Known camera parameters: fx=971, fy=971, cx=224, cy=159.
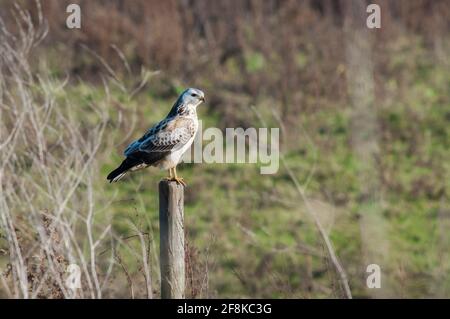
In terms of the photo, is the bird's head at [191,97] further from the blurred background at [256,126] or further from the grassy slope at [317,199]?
the grassy slope at [317,199]

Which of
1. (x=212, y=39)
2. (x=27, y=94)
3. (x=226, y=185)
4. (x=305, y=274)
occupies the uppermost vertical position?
(x=212, y=39)

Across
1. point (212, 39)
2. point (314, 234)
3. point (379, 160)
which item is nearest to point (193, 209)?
point (314, 234)

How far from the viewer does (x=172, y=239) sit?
4.76 m

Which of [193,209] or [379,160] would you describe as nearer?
[193,209]

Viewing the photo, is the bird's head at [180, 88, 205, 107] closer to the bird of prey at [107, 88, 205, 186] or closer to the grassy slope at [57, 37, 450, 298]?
the bird of prey at [107, 88, 205, 186]

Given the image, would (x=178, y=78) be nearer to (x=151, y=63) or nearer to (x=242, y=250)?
(x=151, y=63)

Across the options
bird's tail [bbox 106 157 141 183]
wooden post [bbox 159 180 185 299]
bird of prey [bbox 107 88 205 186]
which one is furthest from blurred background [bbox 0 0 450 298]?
wooden post [bbox 159 180 185 299]

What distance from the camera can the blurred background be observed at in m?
6.82

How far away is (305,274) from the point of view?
26.7ft

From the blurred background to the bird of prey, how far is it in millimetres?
341

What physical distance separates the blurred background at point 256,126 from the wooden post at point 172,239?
0.47 metres

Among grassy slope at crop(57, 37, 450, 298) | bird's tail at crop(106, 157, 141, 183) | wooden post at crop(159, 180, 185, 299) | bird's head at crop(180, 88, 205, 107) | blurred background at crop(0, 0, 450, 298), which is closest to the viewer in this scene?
wooden post at crop(159, 180, 185, 299)

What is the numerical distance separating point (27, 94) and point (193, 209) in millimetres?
3471

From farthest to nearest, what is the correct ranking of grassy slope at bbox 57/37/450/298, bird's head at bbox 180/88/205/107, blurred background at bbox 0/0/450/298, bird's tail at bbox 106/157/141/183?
grassy slope at bbox 57/37/450/298, blurred background at bbox 0/0/450/298, bird's head at bbox 180/88/205/107, bird's tail at bbox 106/157/141/183
